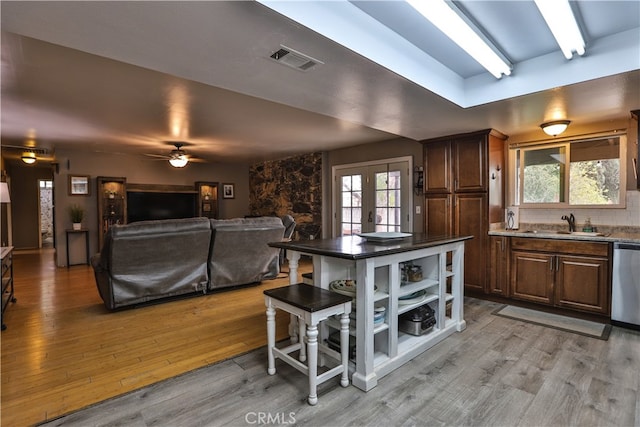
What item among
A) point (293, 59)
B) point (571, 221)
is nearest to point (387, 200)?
point (571, 221)

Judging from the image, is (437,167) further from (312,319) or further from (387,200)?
(312,319)

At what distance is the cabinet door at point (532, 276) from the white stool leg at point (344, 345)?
109 inches

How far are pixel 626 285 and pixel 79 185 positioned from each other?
28.2 feet

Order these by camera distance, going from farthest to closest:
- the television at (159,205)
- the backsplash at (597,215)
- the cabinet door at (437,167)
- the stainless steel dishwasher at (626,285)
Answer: the television at (159,205)
the cabinet door at (437,167)
the backsplash at (597,215)
the stainless steel dishwasher at (626,285)

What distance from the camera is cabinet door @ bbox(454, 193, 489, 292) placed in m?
4.05

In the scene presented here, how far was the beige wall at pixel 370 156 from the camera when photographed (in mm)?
5090

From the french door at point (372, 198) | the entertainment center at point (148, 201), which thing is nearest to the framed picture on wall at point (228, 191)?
the entertainment center at point (148, 201)

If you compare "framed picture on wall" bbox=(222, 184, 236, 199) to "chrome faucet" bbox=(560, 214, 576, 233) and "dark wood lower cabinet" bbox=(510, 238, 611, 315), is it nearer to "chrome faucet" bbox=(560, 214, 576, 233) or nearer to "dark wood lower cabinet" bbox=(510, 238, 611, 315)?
"dark wood lower cabinet" bbox=(510, 238, 611, 315)

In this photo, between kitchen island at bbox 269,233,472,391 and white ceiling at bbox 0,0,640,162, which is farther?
kitchen island at bbox 269,233,472,391

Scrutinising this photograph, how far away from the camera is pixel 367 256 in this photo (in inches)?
77.7

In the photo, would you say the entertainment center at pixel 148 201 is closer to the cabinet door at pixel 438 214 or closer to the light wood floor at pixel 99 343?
the light wood floor at pixel 99 343

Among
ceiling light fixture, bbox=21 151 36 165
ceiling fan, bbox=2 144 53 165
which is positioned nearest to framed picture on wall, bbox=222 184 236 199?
ceiling fan, bbox=2 144 53 165

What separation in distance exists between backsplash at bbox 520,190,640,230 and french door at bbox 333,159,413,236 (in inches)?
65.0

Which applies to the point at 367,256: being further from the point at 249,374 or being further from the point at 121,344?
the point at 121,344
